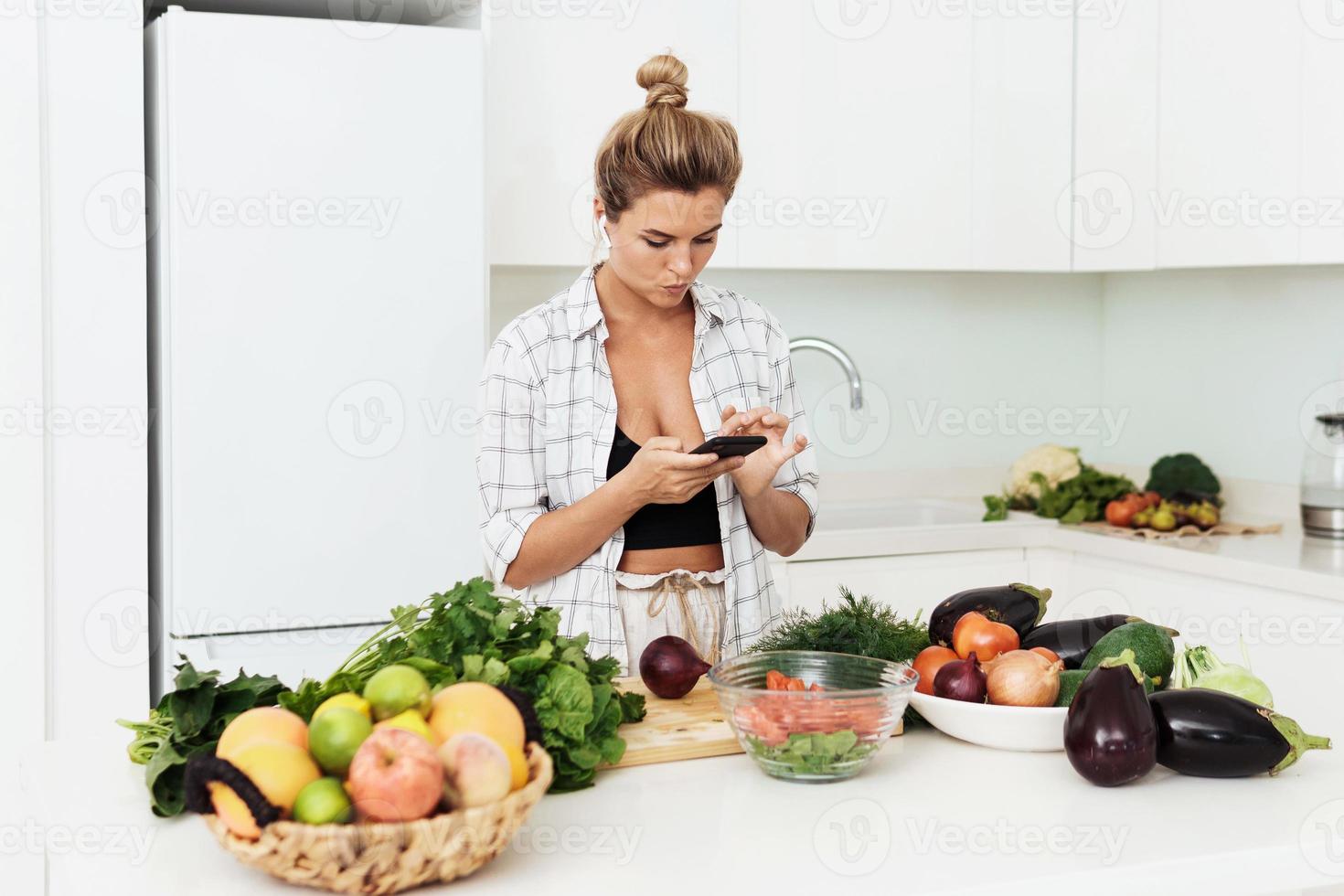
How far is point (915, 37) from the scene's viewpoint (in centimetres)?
324

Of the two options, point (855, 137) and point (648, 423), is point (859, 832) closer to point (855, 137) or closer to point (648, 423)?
point (648, 423)

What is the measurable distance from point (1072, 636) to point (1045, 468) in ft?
6.83

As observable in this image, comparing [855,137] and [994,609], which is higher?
[855,137]

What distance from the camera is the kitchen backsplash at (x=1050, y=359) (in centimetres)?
334

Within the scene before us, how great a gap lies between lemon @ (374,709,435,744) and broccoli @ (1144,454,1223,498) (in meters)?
2.72

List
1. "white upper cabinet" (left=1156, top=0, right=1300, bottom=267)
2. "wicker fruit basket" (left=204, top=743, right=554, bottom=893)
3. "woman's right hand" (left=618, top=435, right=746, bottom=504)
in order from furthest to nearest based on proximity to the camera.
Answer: "white upper cabinet" (left=1156, top=0, right=1300, bottom=267), "woman's right hand" (left=618, top=435, right=746, bottom=504), "wicker fruit basket" (left=204, top=743, right=554, bottom=893)

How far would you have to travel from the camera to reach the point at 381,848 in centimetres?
99

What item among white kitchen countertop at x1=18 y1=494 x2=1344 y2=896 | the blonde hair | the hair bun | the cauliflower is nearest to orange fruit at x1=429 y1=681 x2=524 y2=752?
white kitchen countertop at x1=18 y1=494 x2=1344 y2=896

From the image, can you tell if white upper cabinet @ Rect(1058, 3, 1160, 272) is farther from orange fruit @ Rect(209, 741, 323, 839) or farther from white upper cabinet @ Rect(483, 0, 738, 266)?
orange fruit @ Rect(209, 741, 323, 839)

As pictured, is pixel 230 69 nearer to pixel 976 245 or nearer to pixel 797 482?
pixel 797 482

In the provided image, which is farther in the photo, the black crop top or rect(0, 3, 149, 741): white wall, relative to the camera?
rect(0, 3, 149, 741): white wall

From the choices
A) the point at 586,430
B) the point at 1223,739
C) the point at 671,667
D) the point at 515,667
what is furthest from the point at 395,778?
the point at 586,430

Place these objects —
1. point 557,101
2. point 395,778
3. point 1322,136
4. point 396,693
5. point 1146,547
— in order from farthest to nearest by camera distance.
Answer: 1. point 1146,547
2. point 557,101
3. point 1322,136
4. point 396,693
5. point 395,778

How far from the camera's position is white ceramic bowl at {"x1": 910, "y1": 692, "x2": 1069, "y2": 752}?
136cm
